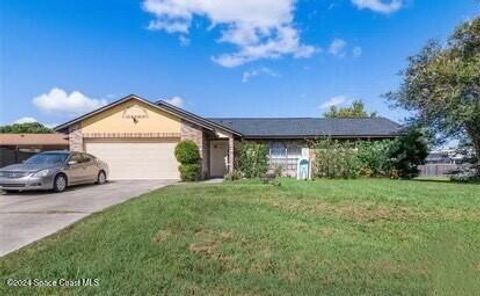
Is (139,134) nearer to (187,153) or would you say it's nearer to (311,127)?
(187,153)

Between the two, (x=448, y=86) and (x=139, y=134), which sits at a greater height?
(x=448, y=86)

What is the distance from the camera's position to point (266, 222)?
808 cm

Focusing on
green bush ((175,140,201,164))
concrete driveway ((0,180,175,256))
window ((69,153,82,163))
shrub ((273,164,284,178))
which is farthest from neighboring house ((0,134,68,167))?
concrete driveway ((0,180,175,256))

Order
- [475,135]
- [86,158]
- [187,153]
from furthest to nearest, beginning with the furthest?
[475,135] < [187,153] < [86,158]

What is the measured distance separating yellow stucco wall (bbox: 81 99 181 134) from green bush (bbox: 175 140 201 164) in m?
1.26

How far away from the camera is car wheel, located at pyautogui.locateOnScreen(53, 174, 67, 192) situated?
14797mm

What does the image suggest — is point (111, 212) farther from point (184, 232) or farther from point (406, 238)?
point (406, 238)

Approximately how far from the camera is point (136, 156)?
22156 millimetres

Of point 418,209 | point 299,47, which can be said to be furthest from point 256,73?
point 418,209

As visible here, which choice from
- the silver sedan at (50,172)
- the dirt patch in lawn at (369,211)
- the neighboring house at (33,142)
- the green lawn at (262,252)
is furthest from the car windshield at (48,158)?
the neighboring house at (33,142)

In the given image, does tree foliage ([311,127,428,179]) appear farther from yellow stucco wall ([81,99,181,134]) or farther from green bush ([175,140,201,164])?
yellow stucco wall ([81,99,181,134])

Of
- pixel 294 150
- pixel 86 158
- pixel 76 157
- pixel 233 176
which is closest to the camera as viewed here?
pixel 76 157

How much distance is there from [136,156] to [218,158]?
215 inches

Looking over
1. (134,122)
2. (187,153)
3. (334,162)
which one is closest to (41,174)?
(187,153)
